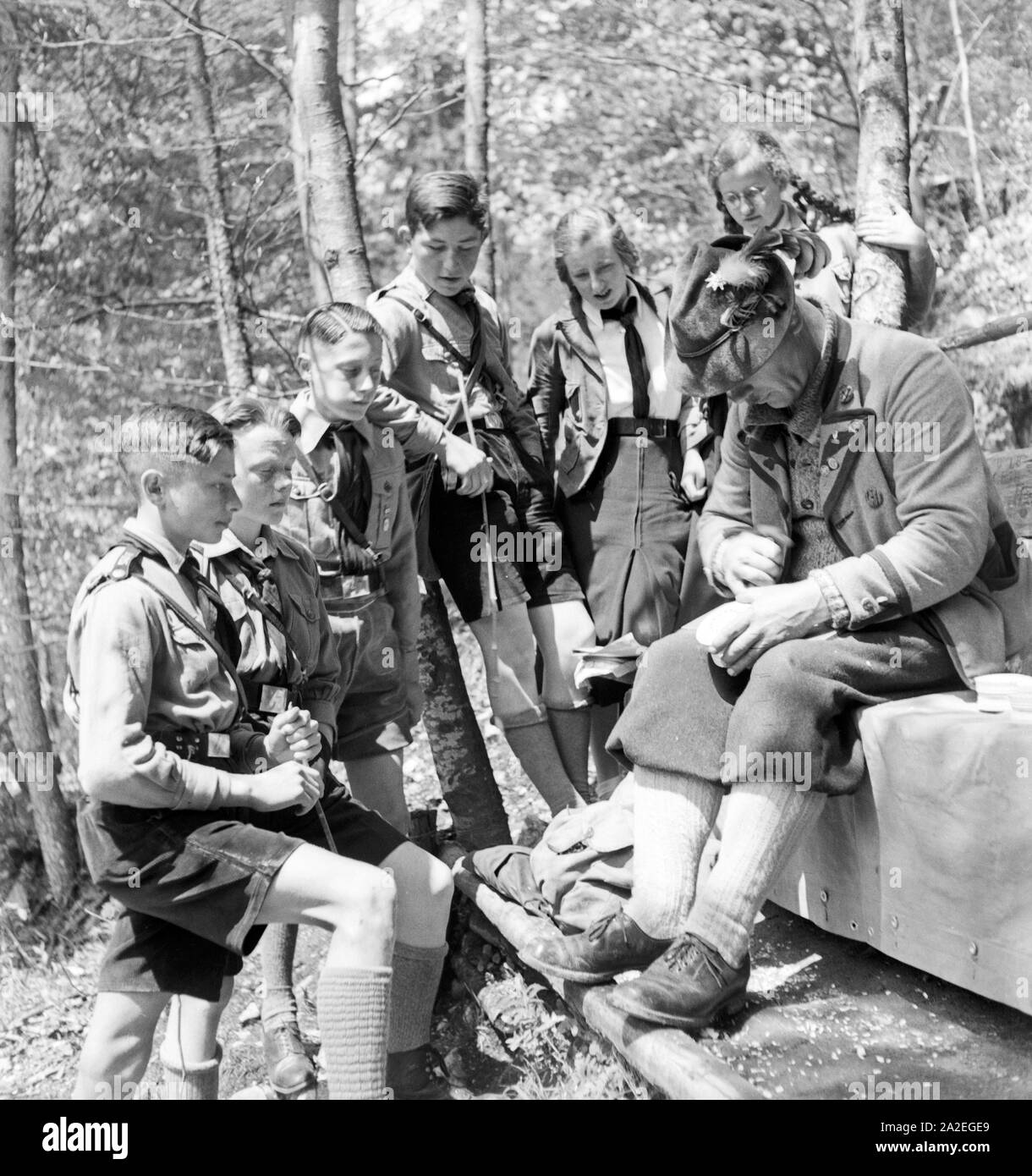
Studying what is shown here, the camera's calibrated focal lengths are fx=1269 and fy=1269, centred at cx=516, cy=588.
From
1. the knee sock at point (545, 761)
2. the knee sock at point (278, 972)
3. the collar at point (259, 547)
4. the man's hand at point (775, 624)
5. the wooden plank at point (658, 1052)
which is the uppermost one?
the collar at point (259, 547)

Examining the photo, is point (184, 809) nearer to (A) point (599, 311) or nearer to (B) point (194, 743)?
(B) point (194, 743)

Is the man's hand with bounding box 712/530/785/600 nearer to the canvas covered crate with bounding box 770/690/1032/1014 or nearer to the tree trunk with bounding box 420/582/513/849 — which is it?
the canvas covered crate with bounding box 770/690/1032/1014

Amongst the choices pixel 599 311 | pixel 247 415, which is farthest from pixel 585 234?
pixel 247 415

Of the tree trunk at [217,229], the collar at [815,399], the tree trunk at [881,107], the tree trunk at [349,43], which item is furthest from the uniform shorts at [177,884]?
the tree trunk at [349,43]

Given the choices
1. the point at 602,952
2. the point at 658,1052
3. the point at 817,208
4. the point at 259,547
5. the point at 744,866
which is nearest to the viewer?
the point at 658,1052

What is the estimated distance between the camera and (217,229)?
8.37 m

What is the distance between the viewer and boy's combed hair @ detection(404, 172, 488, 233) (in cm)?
427

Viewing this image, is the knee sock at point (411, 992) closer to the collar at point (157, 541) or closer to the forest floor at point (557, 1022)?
the forest floor at point (557, 1022)

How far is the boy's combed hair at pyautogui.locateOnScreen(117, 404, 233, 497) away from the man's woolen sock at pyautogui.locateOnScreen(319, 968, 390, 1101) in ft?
4.01

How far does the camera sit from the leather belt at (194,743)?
9.52ft

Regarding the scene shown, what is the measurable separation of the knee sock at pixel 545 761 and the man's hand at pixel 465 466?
86 cm

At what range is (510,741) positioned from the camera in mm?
4512

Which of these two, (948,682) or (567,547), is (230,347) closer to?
(567,547)

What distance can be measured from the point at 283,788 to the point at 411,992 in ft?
2.77
